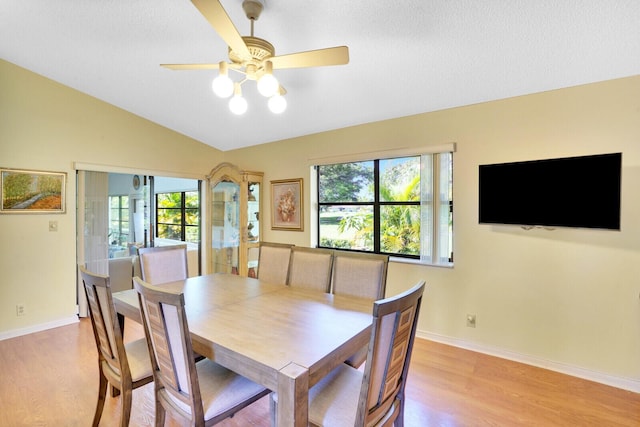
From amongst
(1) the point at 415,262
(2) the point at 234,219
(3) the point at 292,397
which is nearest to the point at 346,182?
(1) the point at 415,262

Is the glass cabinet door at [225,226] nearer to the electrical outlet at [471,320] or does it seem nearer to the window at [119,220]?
the window at [119,220]

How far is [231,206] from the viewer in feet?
15.4

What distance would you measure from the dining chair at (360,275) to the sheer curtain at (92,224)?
3.32 meters

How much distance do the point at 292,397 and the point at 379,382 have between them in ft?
1.25

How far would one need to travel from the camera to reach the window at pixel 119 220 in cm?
425

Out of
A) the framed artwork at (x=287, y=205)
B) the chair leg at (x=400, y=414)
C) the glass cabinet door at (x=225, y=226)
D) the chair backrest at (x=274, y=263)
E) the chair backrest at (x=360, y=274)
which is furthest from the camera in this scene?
the glass cabinet door at (x=225, y=226)

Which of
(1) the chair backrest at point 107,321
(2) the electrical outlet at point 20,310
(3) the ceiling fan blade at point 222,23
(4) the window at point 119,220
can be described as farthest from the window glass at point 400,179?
(2) the electrical outlet at point 20,310

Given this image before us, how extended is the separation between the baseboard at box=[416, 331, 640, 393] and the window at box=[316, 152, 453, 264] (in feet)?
2.62

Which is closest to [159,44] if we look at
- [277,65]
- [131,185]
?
[277,65]

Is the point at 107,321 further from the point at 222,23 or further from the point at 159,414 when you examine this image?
the point at 222,23

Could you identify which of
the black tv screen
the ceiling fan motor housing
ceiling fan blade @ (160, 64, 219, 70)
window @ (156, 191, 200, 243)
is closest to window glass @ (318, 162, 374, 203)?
the black tv screen

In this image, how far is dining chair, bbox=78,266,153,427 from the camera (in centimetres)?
159

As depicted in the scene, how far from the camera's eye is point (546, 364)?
8.36ft

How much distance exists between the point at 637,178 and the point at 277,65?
275cm
